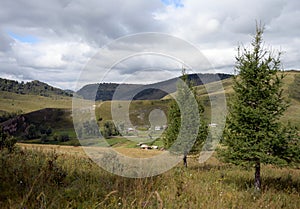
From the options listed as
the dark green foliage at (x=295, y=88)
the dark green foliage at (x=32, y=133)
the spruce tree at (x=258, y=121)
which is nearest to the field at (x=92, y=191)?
the spruce tree at (x=258, y=121)

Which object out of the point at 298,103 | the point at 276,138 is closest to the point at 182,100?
the point at 276,138

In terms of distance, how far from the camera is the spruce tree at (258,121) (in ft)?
32.9

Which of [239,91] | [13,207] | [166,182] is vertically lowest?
[166,182]

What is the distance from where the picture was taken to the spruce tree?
32.9ft

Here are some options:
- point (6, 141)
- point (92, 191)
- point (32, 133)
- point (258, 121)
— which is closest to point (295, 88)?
point (32, 133)

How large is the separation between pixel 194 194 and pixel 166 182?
120 cm

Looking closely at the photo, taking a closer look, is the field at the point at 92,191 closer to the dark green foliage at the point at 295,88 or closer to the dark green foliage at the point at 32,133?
the dark green foliage at the point at 32,133

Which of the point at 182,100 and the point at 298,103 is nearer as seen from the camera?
the point at 182,100

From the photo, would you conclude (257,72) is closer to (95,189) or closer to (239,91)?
(239,91)

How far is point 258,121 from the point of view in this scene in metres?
10.3

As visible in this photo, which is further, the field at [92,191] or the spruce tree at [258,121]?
the spruce tree at [258,121]

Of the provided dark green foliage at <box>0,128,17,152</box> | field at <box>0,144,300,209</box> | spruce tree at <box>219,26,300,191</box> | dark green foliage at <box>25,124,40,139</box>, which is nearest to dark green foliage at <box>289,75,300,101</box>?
dark green foliage at <box>25,124,40,139</box>

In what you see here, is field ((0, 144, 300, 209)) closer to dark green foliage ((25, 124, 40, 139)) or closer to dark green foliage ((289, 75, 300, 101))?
dark green foliage ((25, 124, 40, 139))

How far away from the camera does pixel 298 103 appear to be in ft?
472
